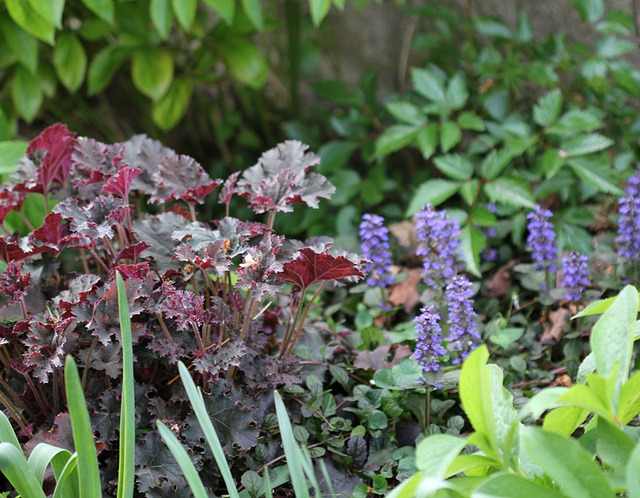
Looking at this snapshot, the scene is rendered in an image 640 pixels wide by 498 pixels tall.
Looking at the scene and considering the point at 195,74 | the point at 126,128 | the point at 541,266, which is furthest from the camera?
the point at 126,128

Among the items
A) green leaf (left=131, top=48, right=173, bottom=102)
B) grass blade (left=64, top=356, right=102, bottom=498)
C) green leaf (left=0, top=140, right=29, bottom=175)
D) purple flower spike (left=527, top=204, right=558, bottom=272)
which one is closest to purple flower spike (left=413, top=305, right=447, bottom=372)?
purple flower spike (left=527, top=204, right=558, bottom=272)

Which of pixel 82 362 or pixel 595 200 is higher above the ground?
pixel 82 362

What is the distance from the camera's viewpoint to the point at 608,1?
2396 mm

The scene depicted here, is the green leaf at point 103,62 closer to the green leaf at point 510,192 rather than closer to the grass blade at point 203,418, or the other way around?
the green leaf at point 510,192

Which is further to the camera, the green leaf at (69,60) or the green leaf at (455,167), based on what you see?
the green leaf at (69,60)

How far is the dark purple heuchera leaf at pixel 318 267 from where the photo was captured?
114cm

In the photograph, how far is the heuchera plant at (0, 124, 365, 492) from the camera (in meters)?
1.17

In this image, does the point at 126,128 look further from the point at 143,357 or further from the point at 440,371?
the point at 440,371

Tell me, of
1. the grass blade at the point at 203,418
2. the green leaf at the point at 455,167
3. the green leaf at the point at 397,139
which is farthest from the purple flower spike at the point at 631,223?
the grass blade at the point at 203,418

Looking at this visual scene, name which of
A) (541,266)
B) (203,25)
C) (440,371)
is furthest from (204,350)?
(203,25)

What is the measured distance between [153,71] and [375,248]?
1.22m

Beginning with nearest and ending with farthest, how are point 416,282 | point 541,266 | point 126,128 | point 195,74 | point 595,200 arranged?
point 541,266, point 416,282, point 595,200, point 195,74, point 126,128

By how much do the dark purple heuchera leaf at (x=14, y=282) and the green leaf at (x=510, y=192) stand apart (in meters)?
1.22

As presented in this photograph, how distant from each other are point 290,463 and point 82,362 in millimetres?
518
